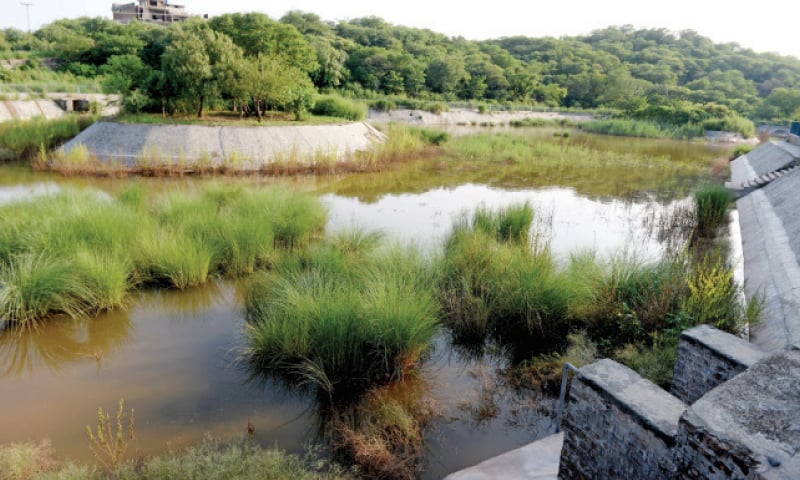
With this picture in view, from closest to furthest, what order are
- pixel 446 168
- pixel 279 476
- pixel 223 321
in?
pixel 279 476 → pixel 223 321 → pixel 446 168

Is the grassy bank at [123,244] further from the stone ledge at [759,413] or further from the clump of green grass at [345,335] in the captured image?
the stone ledge at [759,413]

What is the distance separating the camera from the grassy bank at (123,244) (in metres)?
5.64

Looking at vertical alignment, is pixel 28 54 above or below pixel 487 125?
above

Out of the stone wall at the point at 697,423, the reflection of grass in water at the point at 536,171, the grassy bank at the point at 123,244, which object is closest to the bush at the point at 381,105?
the reflection of grass in water at the point at 536,171

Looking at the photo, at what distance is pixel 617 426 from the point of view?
8.60ft

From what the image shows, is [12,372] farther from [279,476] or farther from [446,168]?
[446,168]

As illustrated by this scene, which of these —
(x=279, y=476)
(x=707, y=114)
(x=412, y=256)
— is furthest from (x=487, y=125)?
(x=279, y=476)

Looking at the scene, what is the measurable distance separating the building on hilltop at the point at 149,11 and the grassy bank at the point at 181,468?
111 metres

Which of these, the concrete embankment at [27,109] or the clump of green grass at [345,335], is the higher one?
the concrete embankment at [27,109]

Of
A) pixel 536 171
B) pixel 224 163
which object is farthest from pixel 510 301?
pixel 536 171

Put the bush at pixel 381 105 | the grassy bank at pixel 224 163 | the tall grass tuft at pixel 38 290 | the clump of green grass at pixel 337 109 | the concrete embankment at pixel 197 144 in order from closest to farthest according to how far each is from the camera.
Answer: the tall grass tuft at pixel 38 290 → the grassy bank at pixel 224 163 → the concrete embankment at pixel 197 144 → the clump of green grass at pixel 337 109 → the bush at pixel 381 105

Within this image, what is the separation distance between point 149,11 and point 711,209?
4597 inches

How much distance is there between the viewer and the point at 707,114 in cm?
3894

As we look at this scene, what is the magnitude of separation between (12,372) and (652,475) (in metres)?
5.57
